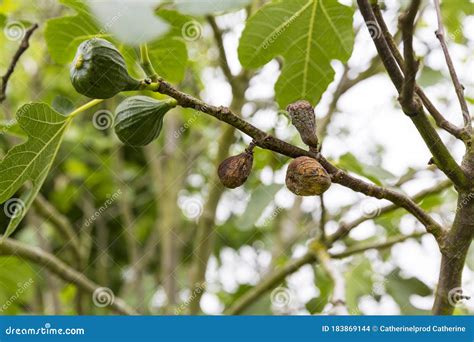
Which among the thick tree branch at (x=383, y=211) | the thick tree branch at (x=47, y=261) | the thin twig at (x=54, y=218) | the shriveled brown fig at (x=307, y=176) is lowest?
the shriveled brown fig at (x=307, y=176)

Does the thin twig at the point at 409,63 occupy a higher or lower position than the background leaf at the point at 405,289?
lower

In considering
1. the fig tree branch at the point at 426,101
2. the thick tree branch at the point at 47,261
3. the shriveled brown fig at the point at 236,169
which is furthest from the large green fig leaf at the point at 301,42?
the thick tree branch at the point at 47,261

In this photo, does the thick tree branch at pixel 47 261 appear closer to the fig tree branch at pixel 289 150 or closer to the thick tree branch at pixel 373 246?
the thick tree branch at pixel 373 246

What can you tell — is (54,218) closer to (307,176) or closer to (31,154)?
(31,154)

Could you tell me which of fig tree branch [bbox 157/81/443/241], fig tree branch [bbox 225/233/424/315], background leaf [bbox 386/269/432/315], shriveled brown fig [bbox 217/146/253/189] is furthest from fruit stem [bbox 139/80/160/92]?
background leaf [bbox 386/269/432/315]

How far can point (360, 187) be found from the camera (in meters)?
1.17

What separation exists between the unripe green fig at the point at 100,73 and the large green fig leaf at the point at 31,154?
0.78ft

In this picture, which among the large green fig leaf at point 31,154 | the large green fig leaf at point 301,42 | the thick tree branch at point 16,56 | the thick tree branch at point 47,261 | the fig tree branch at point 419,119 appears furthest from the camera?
the thick tree branch at point 47,261

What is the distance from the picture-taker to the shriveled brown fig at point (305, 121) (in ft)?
3.77

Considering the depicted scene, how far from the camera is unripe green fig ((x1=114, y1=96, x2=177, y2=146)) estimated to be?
1198mm

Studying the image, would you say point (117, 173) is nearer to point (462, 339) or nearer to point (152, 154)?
point (152, 154)

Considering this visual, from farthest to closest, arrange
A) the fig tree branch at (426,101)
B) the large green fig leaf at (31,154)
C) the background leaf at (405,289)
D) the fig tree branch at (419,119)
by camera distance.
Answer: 1. the background leaf at (405,289)
2. the large green fig leaf at (31,154)
3. the fig tree branch at (426,101)
4. the fig tree branch at (419,119)

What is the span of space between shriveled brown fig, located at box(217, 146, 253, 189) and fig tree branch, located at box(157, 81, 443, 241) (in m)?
0.07

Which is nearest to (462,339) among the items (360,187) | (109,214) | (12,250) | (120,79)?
(360,187)
